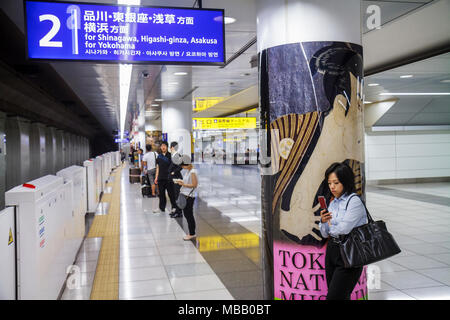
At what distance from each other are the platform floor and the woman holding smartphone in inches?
56.0

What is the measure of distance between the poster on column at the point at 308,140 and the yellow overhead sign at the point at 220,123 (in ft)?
66.2

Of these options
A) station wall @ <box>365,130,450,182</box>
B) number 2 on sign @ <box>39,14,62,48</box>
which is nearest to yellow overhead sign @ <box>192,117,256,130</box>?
A: station wall @ <box>365,130,450,182</box>

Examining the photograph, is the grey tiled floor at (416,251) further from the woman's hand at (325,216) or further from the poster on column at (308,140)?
the woman's hand at (325,216)

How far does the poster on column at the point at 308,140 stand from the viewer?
9.32ft

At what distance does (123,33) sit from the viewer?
12.5 feet

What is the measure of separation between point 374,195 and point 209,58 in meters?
8.52

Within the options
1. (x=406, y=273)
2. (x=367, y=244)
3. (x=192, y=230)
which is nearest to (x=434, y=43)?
(x=406, y=273)

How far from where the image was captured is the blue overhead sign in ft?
11.8

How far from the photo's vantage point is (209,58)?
402cm

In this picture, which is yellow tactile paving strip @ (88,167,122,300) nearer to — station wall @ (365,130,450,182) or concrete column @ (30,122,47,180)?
concrete column @ (30,122,47,180)

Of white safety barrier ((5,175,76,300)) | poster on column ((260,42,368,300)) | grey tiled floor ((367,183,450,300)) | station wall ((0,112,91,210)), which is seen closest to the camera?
poster on column ((260,42,368,300))

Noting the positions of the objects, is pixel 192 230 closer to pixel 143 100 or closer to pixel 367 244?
pixel 367 244

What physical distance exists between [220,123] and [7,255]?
68.5 ft

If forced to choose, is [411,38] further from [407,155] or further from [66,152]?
[66,152]
